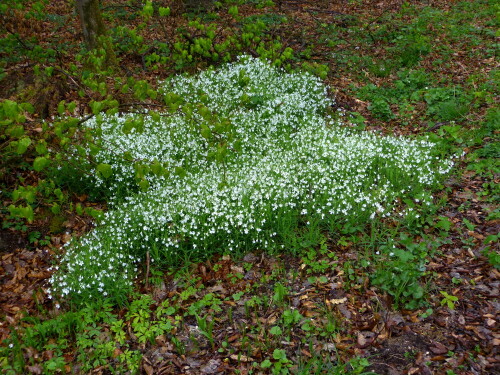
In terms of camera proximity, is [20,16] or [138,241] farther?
[20,16]

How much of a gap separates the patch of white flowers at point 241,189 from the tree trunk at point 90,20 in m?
2.76

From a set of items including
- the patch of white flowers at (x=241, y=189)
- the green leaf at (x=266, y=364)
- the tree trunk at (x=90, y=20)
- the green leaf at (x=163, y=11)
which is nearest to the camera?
the green leaf at (x=266, y=364)

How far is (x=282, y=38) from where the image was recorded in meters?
11.6

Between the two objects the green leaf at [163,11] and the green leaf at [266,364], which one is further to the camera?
the green leaf at [163,11]

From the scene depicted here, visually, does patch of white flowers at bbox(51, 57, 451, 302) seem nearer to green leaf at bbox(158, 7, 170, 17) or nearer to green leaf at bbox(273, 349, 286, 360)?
green leaf at bbox(273, 349, 286, 360)

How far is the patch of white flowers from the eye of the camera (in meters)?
5.04

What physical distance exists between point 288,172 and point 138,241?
97.3 inches

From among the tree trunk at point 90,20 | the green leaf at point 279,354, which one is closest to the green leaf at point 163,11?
the tree trunk at point 90,20

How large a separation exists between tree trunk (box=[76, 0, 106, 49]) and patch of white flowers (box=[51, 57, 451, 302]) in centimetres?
276

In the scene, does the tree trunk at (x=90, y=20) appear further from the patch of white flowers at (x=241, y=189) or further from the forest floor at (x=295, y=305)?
the patch of white flowers at (x=241, y=189)

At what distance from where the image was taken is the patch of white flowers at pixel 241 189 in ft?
16.5

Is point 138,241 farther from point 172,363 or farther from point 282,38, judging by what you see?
point 282,38

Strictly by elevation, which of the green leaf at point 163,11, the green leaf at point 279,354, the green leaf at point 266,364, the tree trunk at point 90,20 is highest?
the tree trunk at point 90,20

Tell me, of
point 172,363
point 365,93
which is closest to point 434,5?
point 365,93
